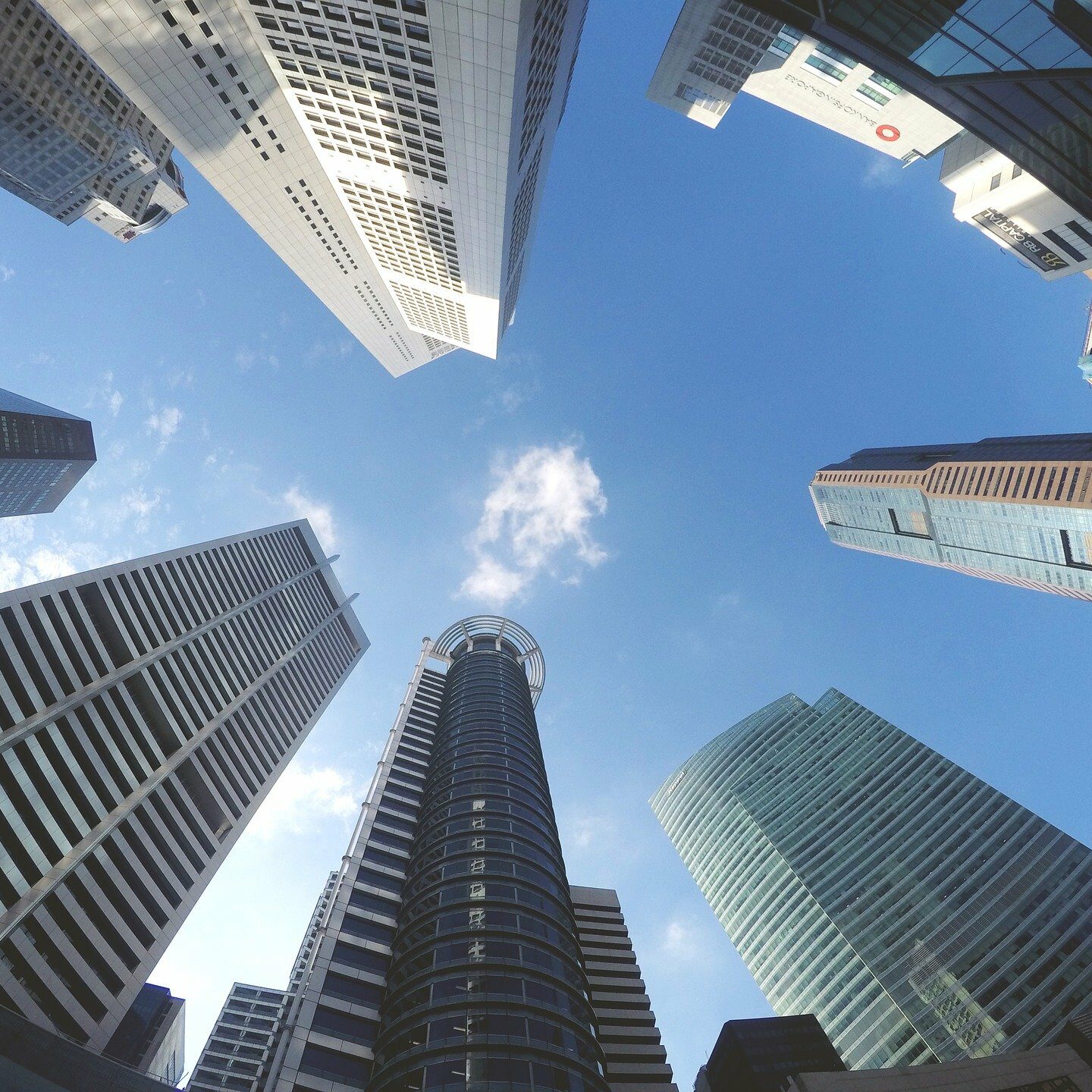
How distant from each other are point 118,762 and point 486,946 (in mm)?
43720

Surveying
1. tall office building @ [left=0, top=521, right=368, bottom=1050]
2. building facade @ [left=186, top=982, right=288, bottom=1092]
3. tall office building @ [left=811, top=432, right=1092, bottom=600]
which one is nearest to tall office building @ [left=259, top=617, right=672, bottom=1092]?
tall office building @ [left=0, top=521, right=368, bottom=1050]

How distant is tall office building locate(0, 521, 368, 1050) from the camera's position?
46000 millimetres

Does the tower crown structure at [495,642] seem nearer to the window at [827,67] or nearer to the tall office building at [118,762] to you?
the tall office building at [118,762]

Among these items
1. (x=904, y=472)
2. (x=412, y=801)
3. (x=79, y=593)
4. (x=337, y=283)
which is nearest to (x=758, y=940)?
(x=412, y=801)

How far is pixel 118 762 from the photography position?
61000 millimetres

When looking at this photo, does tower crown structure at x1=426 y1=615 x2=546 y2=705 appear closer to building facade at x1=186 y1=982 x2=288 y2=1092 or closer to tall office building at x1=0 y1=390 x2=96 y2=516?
building facade at x1=186 y1=982 x2=288 y2=1092

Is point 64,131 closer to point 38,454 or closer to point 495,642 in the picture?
point 38,454

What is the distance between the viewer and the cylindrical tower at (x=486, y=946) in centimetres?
3528

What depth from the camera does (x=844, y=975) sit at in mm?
102000

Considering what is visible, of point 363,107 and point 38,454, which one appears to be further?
point 38,454

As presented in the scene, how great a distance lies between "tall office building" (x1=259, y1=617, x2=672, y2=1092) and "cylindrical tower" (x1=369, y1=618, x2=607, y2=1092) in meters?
0.11

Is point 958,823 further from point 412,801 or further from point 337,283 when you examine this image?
point 337,283

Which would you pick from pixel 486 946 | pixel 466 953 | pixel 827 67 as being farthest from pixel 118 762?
pixel 827 67

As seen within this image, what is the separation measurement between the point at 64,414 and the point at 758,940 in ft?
685
